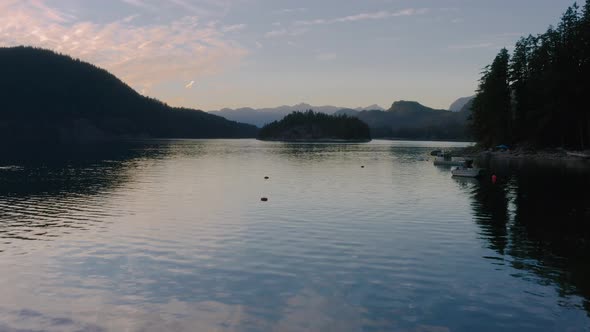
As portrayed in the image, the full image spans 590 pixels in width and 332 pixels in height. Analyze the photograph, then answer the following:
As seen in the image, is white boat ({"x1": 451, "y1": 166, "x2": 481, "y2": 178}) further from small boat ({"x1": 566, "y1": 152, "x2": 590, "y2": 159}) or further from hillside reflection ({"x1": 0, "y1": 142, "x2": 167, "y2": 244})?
hillside reflection ({"x1": 0, "y1": 142, "x2": 167, "y2": 244})

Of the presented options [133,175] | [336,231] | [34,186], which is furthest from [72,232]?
[133,175]

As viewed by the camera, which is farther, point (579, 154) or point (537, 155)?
point (537, 155)

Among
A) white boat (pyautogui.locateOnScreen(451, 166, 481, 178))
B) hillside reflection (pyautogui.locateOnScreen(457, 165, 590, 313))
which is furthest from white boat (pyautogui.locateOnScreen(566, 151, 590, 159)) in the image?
white boat (pyautogui.locateOnScreen(451, 166, 481, 178))

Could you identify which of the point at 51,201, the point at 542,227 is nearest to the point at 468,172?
the point at 542,227

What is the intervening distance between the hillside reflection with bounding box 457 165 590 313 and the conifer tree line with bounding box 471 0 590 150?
56.7 metres

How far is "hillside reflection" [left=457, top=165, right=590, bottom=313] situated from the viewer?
24469 millimetres

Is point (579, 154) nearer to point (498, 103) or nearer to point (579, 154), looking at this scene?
point (579, 154)

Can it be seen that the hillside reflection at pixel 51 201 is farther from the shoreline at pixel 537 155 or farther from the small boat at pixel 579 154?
the small boat at pixel 579 154

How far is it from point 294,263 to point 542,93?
12219cm

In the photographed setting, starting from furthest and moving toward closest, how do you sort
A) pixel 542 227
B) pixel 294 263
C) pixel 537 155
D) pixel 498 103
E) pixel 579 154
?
1. pixel 498 103
2. pixel 537 155
3. pixel 579 154
4. pixel 542 227
5. pixel 294 263

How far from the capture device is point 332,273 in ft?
79.9

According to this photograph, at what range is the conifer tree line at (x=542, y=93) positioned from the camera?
116 meters

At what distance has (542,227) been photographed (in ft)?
120

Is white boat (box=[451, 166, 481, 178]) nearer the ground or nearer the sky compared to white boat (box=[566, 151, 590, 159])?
nearer the ground
